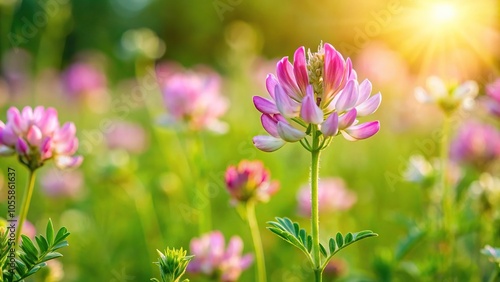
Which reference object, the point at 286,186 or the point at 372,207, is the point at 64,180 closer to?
the point at 286,186

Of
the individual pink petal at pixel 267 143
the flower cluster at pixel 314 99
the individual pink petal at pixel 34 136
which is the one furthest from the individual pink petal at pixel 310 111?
the individual pink petal at pixel 34 136

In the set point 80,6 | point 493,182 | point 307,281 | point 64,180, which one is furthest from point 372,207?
point 80,6

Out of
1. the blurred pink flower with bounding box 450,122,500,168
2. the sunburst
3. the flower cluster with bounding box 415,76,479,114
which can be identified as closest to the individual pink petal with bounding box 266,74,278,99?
the flower cluster with bounding box 415,76,479,114

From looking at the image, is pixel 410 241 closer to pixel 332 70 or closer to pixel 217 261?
pixel 217 261

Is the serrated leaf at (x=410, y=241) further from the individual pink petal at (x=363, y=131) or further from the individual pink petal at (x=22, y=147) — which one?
the individual pink petal at (x=22, y=147)

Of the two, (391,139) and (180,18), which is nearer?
(391,139)

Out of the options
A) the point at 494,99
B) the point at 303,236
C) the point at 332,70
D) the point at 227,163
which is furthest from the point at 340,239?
the point at 227,163

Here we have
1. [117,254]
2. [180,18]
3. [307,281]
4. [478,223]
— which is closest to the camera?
[478,223]
